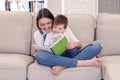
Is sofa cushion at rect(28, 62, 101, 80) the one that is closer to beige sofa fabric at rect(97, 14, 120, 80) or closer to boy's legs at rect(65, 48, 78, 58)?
boy's legs at rect(65, 48, 78, 58)

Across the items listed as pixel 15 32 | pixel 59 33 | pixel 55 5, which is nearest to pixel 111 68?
pixel 59 33

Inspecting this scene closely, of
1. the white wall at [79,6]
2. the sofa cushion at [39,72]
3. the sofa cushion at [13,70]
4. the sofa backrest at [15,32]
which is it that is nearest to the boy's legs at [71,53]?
the sofa cushion at [39,72]

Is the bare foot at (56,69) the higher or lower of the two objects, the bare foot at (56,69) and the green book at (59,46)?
the lower

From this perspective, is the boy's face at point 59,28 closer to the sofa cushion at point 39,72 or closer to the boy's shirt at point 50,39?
the boy's shirt at point 50,39

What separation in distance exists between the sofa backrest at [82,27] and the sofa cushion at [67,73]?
21.1 inches

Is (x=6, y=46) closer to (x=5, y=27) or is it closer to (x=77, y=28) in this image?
(x=5, y=27)

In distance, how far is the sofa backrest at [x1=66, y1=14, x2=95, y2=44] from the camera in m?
2.54

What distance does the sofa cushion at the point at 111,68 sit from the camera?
71.3 inches

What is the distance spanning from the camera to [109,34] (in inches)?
100

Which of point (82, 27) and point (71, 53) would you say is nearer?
point (71, 53)

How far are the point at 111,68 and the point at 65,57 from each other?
40cm

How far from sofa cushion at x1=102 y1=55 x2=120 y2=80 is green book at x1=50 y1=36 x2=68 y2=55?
383 mm

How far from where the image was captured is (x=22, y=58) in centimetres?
234

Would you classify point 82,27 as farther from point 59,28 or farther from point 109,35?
point 59,28
